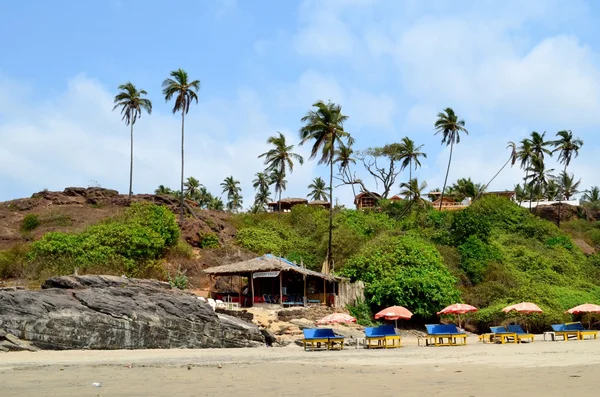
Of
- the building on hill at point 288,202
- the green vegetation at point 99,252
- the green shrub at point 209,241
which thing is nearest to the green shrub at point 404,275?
the green vegetation at point 99,252

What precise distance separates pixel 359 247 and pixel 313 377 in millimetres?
27808

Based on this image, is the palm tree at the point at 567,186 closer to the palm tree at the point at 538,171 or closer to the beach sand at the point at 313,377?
the palm tree at the point at 538,171

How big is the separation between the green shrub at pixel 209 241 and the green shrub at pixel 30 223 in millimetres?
13033

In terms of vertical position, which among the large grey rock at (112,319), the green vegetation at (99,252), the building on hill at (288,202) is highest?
the building on hill at (288,202)

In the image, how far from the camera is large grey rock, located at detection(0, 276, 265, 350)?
65.7 ft

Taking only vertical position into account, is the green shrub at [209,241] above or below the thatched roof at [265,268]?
above

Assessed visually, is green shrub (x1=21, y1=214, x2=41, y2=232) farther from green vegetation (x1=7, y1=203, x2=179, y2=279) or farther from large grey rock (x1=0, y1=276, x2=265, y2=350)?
large grey rock (x1=0, y1=276, x2=265, y2=350)

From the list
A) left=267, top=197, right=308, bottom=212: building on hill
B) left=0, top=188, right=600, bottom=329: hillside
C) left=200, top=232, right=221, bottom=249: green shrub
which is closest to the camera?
left=0, top=188, right=600, bottom=329: hillside

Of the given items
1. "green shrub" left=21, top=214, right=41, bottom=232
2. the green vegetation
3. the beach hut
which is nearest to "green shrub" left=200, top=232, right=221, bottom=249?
the green vegetation

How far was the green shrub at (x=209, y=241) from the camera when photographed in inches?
1766

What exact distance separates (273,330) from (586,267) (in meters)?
25.9

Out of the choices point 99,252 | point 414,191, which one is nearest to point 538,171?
point 414,191

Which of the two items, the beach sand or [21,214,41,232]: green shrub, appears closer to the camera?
the beach sand

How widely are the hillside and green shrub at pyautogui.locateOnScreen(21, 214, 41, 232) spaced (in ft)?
0.33
